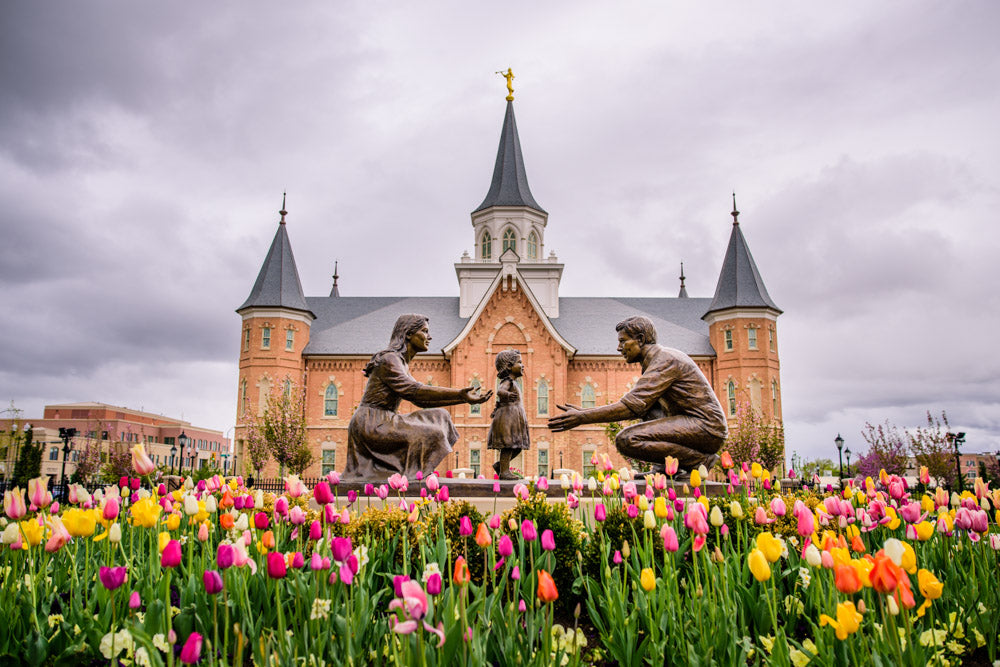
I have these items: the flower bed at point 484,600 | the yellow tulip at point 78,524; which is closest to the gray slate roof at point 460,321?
the flower bed at point 484,600

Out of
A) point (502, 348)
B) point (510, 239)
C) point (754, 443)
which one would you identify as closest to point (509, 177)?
point (510, 239)

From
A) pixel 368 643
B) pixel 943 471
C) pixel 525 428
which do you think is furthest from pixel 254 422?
pixel 368 643

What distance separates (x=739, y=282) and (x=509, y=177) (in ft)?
62.1

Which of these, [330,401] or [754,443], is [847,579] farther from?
[330,401]

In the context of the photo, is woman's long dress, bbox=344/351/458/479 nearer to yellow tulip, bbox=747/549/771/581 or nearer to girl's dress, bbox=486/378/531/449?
girl's dress, bbox=486/378/531/449

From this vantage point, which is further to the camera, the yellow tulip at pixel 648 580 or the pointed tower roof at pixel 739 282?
the pointed tower roof at pixel 739 282

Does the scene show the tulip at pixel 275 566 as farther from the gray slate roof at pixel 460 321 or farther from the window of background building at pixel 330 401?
the window of background building at pixel 330 401

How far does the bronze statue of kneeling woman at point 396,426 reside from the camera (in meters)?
8.12

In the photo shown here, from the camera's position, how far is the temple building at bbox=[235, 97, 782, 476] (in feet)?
123

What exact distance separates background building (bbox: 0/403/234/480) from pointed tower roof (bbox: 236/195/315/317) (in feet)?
99.1

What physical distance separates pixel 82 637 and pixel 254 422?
115 feet

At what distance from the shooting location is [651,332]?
28.8ft

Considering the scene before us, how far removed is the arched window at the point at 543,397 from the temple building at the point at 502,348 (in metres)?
0.06

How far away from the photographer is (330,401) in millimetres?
39188
